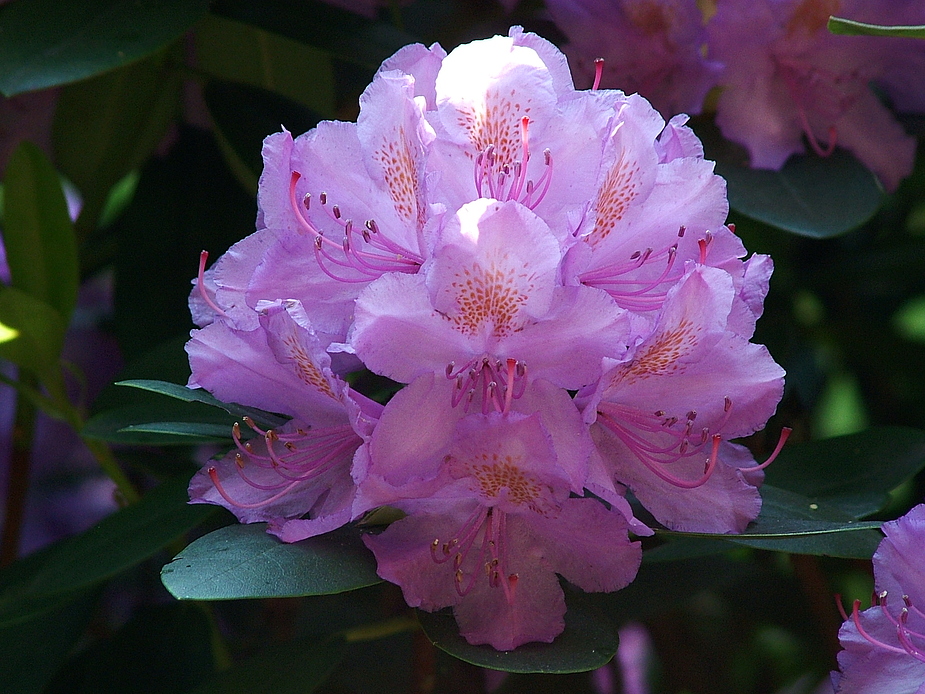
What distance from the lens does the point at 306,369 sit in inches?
25.0

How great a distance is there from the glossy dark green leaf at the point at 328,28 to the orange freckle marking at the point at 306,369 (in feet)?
1.33

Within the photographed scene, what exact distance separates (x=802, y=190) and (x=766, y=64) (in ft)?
0.45

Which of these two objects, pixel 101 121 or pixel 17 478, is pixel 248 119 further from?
pixel 17 478

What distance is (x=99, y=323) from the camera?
1572 mm

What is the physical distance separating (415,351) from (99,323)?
3.67ft

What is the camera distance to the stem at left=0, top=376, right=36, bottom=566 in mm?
1172

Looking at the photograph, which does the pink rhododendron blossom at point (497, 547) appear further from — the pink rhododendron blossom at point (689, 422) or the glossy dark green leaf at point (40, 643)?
the glossy dark green leaf at point (40, 643)

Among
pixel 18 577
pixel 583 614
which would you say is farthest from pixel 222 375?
pixel 18 577

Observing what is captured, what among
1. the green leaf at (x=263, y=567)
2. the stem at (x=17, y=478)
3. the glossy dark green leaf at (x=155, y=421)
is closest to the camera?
the green leaf at (x=263, y=567)

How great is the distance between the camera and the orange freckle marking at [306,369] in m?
0.62

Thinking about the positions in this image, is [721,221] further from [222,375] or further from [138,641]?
[138,641]

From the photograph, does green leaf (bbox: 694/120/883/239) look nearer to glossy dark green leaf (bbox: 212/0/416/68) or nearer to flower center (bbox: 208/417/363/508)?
glossy dark green leaf (bbox: 212/0/416/68)

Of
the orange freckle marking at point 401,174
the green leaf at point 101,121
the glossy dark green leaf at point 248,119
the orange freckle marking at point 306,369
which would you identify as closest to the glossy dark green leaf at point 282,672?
the orange freckle marking at point 306,369

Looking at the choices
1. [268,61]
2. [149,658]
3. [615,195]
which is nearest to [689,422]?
[615,195]
